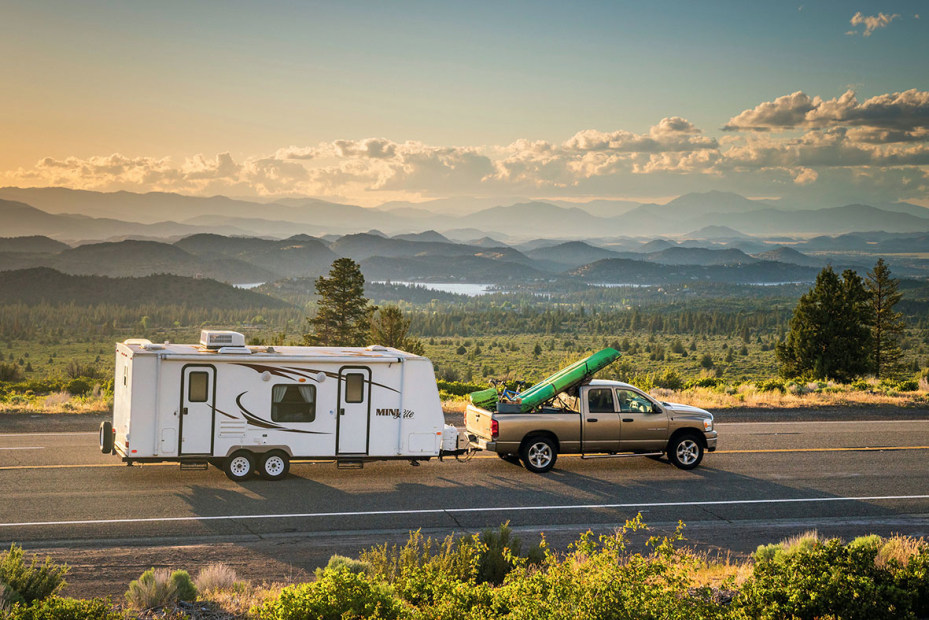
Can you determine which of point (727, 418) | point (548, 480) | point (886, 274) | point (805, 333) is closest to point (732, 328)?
point (886, 274)

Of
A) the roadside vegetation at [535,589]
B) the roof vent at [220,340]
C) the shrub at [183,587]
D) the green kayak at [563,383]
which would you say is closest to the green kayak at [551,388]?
the green kayak at [563,383]

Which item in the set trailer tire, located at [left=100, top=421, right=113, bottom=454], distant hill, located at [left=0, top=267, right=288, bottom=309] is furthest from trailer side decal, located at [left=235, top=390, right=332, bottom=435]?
distant hill, located at [left=0, top=267, right=288, bottom=309]

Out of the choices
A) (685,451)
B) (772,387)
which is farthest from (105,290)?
(685,451)

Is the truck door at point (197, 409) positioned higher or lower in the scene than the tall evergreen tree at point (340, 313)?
lower

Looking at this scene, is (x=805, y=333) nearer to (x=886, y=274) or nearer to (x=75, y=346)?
(x=886, y=274)

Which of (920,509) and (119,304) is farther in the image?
(119,304)

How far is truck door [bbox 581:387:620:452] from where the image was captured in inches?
653

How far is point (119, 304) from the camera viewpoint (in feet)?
566

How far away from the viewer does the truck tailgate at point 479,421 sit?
53.9ft

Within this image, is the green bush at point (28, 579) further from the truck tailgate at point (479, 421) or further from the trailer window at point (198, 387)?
the truck tailgate at point (479, 421)

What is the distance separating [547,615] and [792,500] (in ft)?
33.2

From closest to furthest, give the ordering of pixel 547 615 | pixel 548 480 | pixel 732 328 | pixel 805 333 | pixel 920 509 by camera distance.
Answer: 1. pixel 547 615
2. pixel 920 509
3. pixel 548 480
4. pixel 805 333
5. pixel 732 328

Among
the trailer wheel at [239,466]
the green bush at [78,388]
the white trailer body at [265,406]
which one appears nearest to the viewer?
the white trailer body at [265,406]

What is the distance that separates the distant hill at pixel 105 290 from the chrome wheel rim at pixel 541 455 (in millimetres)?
171505
